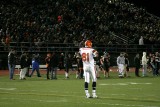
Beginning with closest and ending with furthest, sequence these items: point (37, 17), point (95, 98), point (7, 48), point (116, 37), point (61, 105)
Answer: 1. point (61, 105)
2. point (95, 98)
3. point (7, 48)
4. point (37, 17)
5. point (116, 37)

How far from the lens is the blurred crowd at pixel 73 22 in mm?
43781

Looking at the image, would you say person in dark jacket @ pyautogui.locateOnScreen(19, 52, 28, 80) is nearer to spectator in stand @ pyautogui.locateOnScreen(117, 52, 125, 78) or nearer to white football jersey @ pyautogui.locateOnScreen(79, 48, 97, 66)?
spectator in stand @ pyautogui.locateOnScreen(117, 52, 125, 78)

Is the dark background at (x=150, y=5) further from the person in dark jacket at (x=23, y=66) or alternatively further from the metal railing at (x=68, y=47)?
the person in dark jacket at (x=23, y=66)

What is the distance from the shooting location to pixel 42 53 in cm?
4506

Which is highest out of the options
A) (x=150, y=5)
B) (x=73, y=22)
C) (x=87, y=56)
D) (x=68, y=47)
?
(x=150, y=5)

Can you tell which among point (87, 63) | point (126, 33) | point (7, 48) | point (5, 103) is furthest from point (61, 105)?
point (126, 33)

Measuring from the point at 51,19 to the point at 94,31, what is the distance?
17.2 ft

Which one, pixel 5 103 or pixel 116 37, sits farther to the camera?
pixel 116 37

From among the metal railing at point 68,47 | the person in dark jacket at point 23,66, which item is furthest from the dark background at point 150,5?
the person in dark jacket at point 23,66

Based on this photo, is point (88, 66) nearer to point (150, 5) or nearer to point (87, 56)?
point (87, 56)

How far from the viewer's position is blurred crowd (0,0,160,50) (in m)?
43.8

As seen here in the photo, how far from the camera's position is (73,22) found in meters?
48.1

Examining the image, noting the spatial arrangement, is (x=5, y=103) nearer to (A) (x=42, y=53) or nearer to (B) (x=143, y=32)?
(A) (x=42, y=53)

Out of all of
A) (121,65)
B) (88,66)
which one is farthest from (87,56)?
(121,65)
